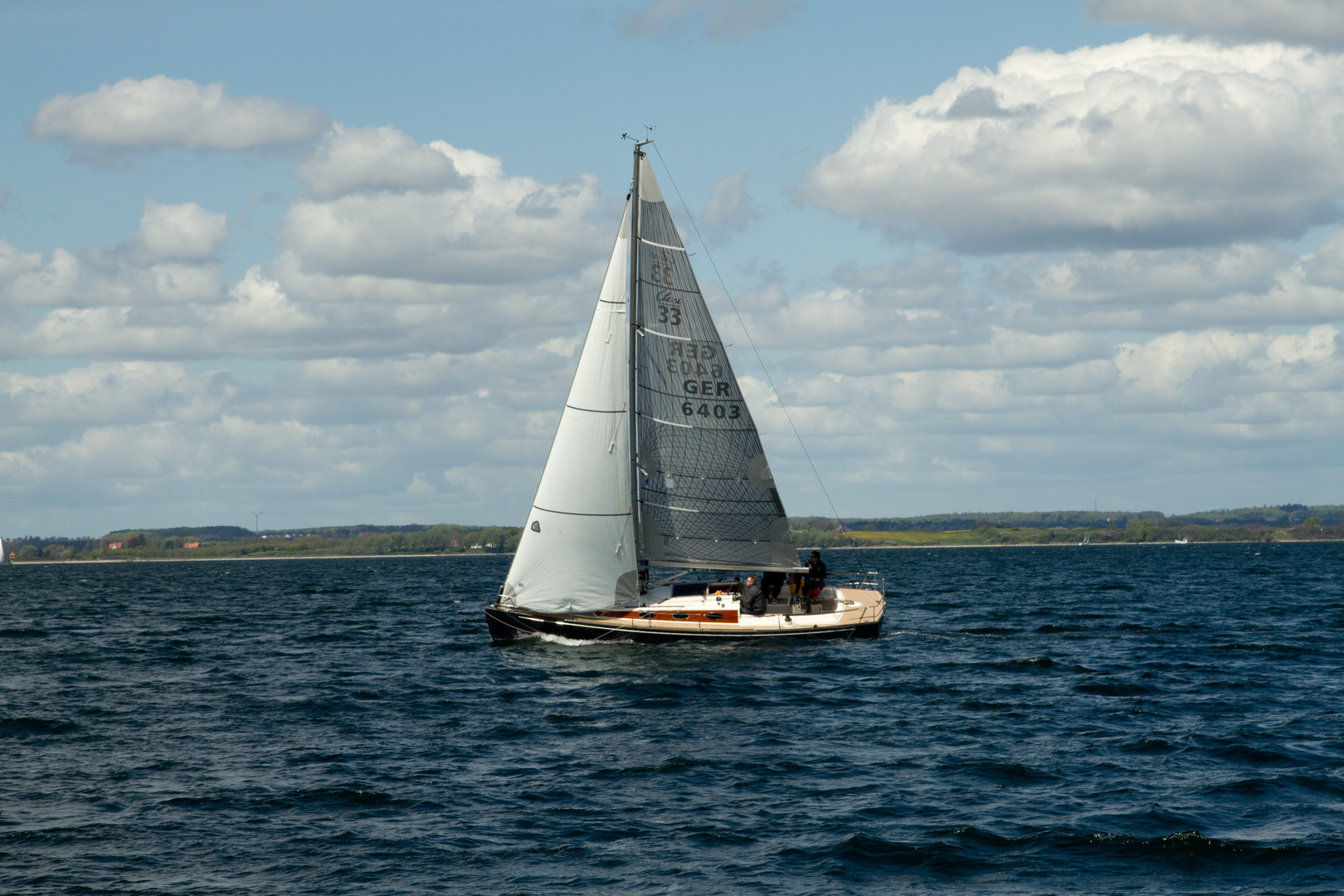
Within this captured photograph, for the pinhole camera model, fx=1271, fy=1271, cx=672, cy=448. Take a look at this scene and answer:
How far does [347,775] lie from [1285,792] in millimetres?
14680

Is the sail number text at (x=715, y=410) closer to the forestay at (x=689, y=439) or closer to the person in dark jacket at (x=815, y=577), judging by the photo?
the forestay at (x=689, y=439)

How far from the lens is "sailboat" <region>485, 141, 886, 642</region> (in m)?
34.8

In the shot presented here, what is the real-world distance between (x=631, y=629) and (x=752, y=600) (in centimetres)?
362

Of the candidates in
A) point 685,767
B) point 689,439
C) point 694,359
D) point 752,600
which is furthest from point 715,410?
point 685,767

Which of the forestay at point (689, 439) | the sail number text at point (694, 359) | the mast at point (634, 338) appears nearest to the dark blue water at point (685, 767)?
the forestay at point (689, 439)

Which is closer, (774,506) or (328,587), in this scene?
(774,506)

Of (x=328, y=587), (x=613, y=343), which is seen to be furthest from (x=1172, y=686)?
(x=328, y=587)

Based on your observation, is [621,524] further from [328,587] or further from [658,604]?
[328,587]

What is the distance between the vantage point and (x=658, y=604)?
116ft

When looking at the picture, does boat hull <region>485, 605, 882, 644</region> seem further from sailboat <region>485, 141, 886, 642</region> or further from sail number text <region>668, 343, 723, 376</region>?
sail number text <region>668, 343, 723, 376</region>

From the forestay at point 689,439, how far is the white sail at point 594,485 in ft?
2.34

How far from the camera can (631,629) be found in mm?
34812

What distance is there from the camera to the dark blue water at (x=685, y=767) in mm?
15742

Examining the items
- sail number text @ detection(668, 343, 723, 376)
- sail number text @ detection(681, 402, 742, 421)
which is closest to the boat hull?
sail number text @ detection(681, 402, 742, 421)
